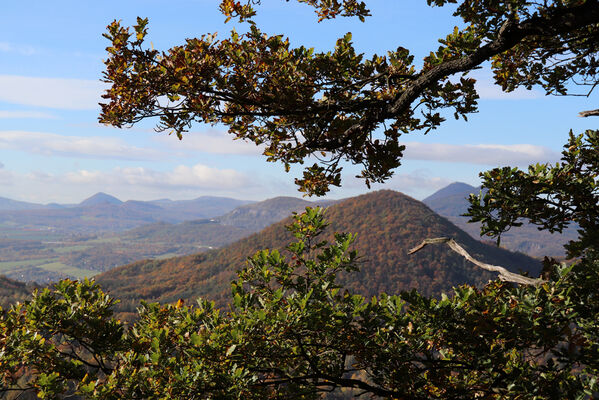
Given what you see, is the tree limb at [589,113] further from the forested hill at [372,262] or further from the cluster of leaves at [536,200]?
the forested hill at [372,262]

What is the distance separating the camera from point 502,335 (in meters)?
4.61

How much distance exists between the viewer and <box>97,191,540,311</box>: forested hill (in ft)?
416

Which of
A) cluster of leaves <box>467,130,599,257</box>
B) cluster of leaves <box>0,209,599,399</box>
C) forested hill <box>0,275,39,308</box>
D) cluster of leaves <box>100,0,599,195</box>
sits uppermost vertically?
cluster of leaves <box>100,0,599,195</box>

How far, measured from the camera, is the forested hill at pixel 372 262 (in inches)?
4998

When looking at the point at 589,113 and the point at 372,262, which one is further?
the point at 372,262

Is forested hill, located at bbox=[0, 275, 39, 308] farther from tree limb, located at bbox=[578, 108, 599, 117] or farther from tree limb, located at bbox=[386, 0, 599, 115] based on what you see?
tree limb, located at bbox=[578, 108, 599, 117]

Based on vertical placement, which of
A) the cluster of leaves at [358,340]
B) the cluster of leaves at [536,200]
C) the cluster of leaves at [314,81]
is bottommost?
the cluster of leaves at [358,340]

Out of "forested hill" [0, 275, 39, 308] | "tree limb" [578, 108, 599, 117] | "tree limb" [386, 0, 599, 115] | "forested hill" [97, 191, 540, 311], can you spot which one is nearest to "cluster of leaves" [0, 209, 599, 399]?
"tree limb" [386, 0, 599, 115]

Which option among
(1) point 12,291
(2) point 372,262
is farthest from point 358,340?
(2) point 372,262

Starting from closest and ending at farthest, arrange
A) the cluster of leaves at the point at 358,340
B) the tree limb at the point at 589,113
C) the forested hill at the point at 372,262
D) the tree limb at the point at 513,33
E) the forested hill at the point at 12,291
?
the tree limb at the point at 513,33 → the cluster of leaves at the point at 358,340 → the tree limb at the point at 589,113 → the forested hill at the point at 12,291 → the forested hill at the point at 372,262

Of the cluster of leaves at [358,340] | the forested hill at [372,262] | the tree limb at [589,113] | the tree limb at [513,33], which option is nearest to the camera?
the tree limb at [513,33]

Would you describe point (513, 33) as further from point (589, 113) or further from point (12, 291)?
point (12, 291)

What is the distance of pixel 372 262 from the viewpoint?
132250 millimetres

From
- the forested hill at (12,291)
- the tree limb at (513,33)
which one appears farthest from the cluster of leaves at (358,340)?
the forested hill at (12,291)
